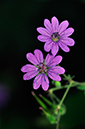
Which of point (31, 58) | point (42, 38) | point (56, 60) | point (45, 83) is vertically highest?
point (42, 38)

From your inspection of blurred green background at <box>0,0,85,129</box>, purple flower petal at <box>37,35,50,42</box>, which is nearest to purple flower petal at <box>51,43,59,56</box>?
purple flower petal at <box>37,35,50,42</box>

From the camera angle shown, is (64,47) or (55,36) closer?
(64,47)

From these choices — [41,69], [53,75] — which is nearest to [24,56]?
[41,69]

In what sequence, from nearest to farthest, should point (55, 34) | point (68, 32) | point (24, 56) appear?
1. point (68, 32)
2. point (55, 34)
3. point (24, 56)

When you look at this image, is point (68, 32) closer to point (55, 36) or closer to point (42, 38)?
point (55, 36)

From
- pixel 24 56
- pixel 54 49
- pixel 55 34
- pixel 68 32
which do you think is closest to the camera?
pixel 54 49

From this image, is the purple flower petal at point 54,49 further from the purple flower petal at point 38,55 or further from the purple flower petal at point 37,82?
the purple flower petal at point 37,82

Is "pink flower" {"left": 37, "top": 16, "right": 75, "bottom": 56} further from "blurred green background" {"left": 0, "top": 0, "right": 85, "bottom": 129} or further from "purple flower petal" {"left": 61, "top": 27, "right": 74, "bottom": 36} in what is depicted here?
"blurred green background" {"left": 0, "top": 0, "right": 85, "bottom": 129}

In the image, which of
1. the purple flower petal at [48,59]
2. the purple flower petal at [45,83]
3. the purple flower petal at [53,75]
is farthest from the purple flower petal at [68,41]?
the purple flower petal at [45,83]
